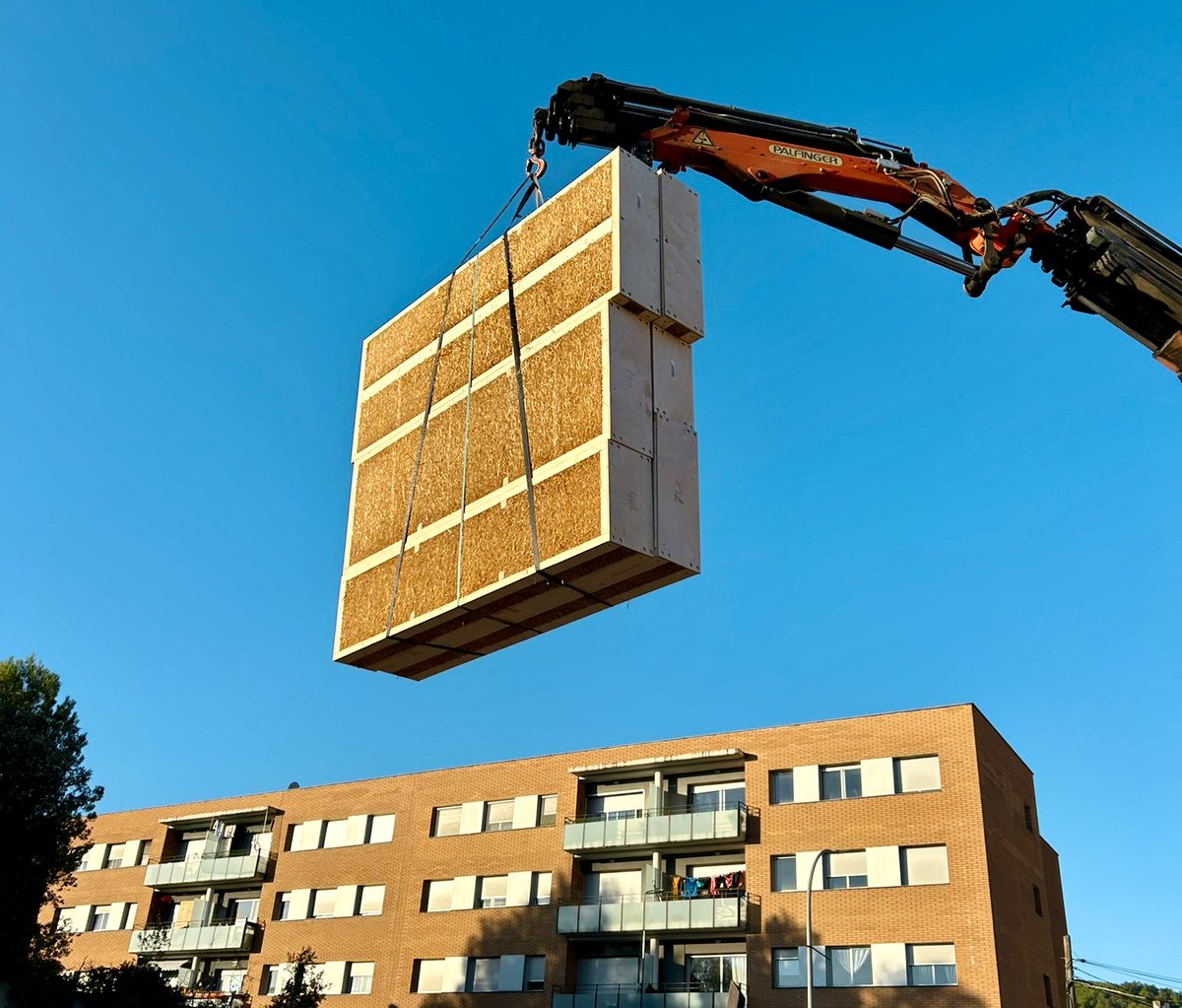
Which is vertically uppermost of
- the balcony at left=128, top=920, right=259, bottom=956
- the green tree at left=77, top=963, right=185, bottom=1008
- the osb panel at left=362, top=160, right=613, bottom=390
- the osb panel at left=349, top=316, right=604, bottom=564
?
the osb panel at left=362, top=160, right=613, bottom=390

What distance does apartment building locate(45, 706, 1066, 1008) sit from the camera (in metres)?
38.4

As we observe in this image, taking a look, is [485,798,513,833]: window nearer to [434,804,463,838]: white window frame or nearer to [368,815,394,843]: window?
[434,804,463,838]: white window frame

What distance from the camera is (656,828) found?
43906 mm

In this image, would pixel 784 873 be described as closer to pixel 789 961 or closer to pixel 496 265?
pixel 789 961

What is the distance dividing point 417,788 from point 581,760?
27.0ft

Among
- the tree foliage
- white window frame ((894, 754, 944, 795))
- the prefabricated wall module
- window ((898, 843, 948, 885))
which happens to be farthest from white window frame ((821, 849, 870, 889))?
the tree foliage

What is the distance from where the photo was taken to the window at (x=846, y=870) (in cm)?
3956

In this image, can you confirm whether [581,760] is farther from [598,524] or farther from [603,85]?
[598,524]

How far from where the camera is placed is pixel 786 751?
42.7m

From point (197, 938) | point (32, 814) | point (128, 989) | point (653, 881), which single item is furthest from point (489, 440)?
point (197, 938)

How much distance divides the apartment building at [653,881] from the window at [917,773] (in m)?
0.07

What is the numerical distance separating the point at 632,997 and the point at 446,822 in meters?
11.4

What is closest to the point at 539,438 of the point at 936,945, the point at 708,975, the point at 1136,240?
the point at 1136,240

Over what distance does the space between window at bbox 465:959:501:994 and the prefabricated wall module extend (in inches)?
1458
